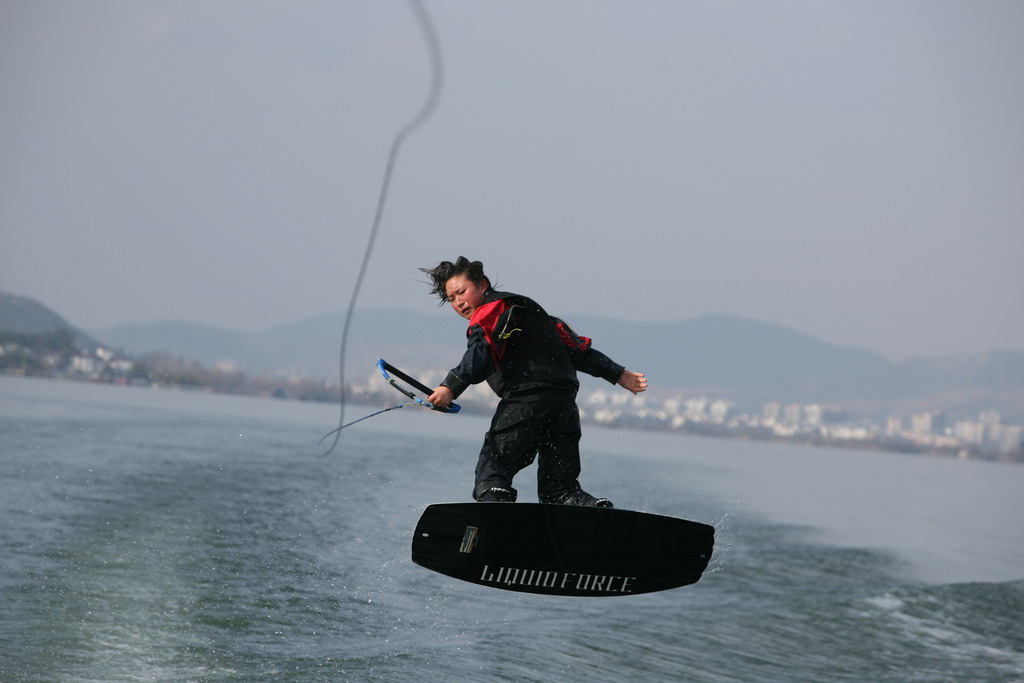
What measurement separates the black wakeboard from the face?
1.31 metres

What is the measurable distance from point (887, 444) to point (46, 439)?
119 meters

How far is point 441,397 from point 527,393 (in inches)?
30.4

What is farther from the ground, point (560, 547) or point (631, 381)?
point (631, 381)

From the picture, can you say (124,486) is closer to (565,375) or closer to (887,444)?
(565,375)

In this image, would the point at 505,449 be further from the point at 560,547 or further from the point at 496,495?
the point at 560,547

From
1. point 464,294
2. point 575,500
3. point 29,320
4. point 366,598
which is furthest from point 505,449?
point 29,320

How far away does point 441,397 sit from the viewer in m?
6.07

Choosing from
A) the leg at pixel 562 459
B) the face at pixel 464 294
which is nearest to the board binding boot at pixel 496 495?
the leg at pixel 562 459

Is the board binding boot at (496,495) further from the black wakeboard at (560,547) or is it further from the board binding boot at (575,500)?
the board binding boot at (575,500)

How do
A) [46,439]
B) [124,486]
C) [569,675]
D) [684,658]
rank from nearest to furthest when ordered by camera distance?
[569,675], [684,658], [124,486], [46,439]

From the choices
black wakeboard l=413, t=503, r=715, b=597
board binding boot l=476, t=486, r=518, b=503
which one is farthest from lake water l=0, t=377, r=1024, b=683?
board binding boot l=476, t=486, r=518, b=503

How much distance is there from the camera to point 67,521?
1298cm

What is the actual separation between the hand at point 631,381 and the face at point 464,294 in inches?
47.6

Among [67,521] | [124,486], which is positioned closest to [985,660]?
[67,521]
